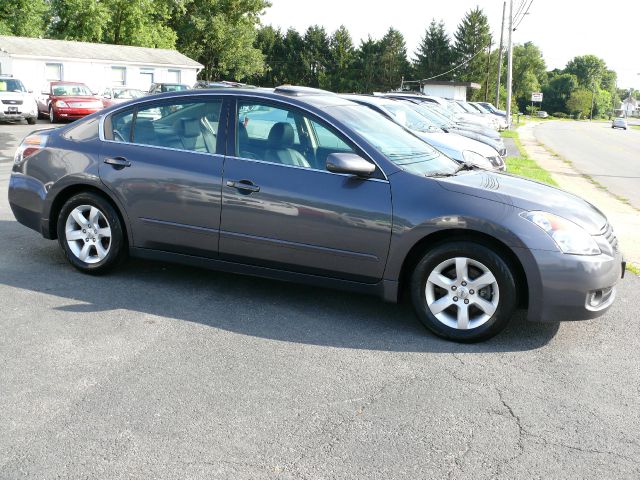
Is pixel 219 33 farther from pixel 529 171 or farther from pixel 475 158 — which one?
pixel 475 158

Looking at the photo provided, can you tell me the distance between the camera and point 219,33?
2726 inches

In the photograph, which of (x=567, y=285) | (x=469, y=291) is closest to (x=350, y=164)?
(x=469, y=291)

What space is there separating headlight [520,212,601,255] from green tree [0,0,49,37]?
56389 millimetres

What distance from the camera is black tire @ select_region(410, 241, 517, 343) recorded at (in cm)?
446

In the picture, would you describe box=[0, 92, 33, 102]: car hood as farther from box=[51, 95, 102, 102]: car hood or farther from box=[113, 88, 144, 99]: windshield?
box=[113, 88, 144, 99]: windshield

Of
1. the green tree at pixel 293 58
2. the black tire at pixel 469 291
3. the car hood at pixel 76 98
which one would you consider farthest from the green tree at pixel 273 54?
the black tire at pixel 469 291

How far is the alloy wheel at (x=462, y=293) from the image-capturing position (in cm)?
452

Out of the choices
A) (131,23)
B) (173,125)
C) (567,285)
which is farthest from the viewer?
(131,23)

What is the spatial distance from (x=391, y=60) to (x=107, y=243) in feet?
321

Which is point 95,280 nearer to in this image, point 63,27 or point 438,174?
point 438,174

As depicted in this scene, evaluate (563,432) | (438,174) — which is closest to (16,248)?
(438,174)

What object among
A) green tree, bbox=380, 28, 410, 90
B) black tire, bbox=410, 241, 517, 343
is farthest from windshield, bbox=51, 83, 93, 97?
green tree, bbox=380, 28, 410, 90

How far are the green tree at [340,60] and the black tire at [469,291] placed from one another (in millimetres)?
97118

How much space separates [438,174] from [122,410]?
2.76 meters
